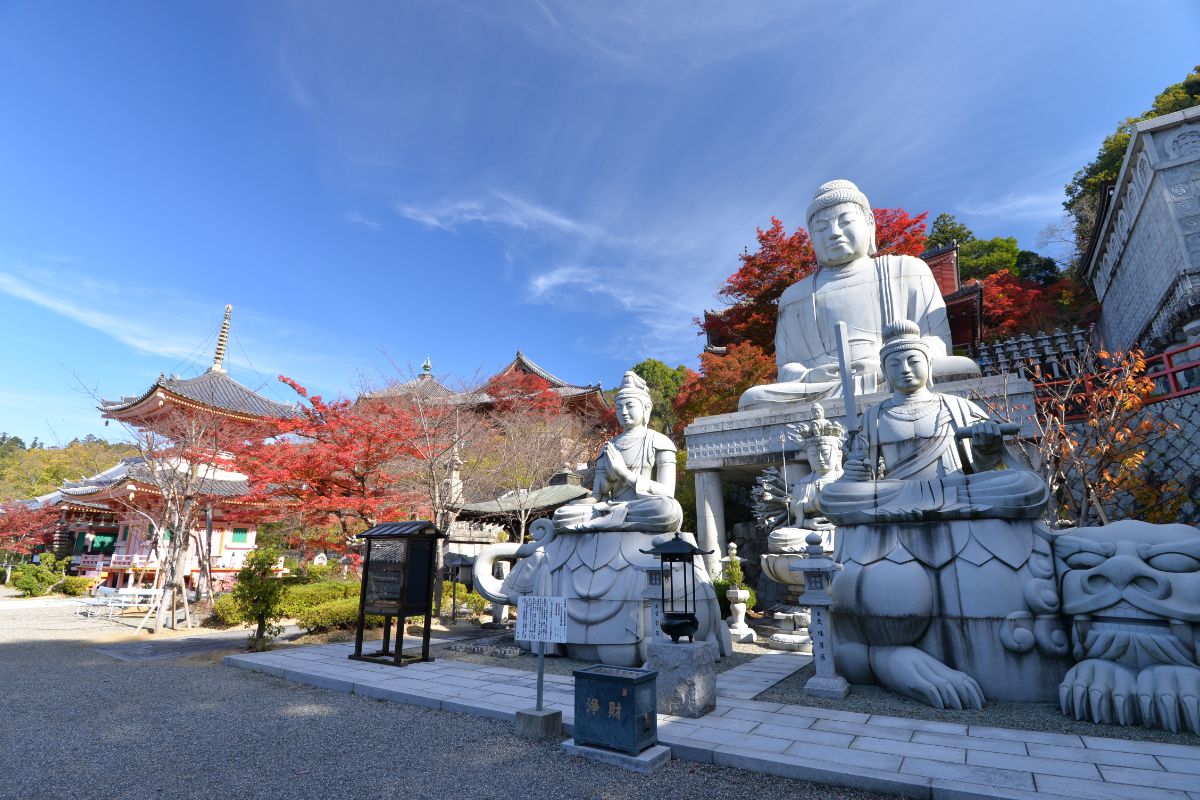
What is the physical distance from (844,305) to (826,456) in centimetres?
355

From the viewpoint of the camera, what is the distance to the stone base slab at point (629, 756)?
12.2 ft

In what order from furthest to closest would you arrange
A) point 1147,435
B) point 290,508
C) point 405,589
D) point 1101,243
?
point 1101,243 → point 290,508 → point 1147,435 → point 405,589

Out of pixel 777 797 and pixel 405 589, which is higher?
pixel 405 589

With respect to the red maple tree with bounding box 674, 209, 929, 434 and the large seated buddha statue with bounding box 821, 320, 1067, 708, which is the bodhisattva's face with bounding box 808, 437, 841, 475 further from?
the red maple tree with bounding box 674, 209, 929, 434

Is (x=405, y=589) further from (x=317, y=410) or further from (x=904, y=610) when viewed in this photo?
(x=317, y=410)

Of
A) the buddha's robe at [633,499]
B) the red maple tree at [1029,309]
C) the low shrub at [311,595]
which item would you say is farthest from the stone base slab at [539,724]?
the red maple tree at [1029,309]

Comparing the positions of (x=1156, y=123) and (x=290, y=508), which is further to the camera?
(x=290, y=508)

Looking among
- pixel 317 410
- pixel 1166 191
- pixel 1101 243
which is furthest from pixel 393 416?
pixel 1101 243

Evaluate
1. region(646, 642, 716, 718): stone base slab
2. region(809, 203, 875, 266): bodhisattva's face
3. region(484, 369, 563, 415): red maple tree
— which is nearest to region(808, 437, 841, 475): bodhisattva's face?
region(809, 203, 875, 266): bodhisattva's face

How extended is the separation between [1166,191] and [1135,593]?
1228 centimetres

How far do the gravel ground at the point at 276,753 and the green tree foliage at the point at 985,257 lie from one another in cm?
2870

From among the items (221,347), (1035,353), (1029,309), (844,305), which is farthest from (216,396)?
(1029,309)

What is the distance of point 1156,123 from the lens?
12227 mm

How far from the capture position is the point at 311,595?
10.8m
